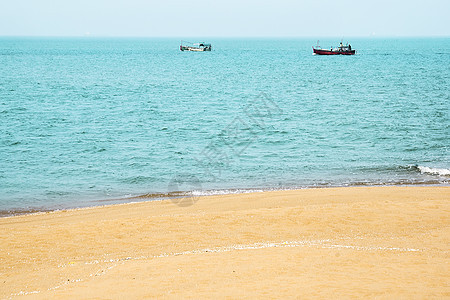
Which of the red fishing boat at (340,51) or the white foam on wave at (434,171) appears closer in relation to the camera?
the white foam on wave at (434,171)

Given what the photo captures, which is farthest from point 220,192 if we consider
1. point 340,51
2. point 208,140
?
point 340,51

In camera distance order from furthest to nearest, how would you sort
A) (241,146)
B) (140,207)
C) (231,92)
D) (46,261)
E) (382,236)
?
(231,92), (241,146), (140,207), (382,236), (46,261)

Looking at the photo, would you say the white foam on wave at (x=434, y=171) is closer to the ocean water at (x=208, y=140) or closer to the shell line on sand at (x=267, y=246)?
Result: the ocean water at (x=208, y=140)

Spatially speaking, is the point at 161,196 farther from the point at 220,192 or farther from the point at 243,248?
the point at 243,248

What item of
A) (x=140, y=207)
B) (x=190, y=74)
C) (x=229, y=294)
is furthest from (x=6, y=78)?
(x=229, y=294)

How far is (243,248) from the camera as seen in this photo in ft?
38.8

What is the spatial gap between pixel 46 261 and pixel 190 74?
2820 inches

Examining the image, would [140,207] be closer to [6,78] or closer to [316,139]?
[316,139]

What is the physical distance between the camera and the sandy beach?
8.86 m

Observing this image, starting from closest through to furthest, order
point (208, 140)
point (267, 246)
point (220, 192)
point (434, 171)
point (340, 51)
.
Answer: point (267, 246)
point (220, 192)
point (434, 171)
point (208, 140)
point (340, 51)

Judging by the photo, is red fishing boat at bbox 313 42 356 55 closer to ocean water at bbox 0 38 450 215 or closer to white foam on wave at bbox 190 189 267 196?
ocean water at bbox 0 38 450 215

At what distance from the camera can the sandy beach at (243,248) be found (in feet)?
29.1

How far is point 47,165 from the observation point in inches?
969

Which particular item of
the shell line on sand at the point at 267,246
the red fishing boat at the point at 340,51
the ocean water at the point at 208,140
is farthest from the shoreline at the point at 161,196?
the red fishing boat at the point at 340,51
